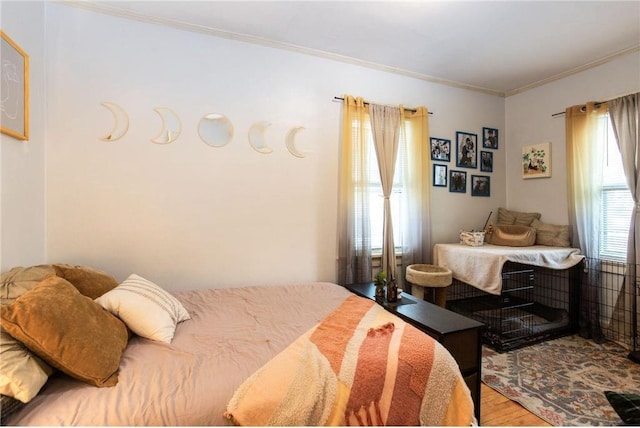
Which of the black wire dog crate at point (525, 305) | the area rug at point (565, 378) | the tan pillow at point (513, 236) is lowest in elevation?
the area rug at point (565, 378)

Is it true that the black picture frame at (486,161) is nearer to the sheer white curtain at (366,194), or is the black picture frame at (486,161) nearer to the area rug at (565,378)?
the sheer white curtain at (366,194)

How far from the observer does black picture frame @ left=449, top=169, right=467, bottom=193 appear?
3.55 m

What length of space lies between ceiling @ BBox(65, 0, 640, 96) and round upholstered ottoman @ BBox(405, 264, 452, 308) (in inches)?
78.6

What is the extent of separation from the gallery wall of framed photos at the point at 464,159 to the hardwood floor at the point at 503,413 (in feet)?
6.92

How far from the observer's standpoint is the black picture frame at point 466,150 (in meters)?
3.58

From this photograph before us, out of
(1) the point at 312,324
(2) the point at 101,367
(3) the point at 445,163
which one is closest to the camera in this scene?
(2) the point at 101,367

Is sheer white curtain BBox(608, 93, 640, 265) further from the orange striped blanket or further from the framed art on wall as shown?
the orange striped blanket

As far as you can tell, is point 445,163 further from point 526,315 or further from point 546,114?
point 526,315

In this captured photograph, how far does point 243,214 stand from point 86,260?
1164mm

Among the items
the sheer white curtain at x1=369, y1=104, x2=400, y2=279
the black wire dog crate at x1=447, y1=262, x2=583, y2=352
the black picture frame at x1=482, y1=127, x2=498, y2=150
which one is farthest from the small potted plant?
the black picture frame at x1=482, y1=127, x2=498, y2=150

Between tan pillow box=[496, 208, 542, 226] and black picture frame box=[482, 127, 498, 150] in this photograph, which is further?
black picture frame box=[482, 127, 498, 150]

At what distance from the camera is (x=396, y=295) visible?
2.30 metres

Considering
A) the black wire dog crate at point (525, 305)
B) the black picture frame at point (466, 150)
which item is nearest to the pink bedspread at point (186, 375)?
the black wire dog crate at point (525, 305)

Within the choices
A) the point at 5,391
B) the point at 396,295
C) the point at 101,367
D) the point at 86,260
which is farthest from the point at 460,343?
the point at 86,260
